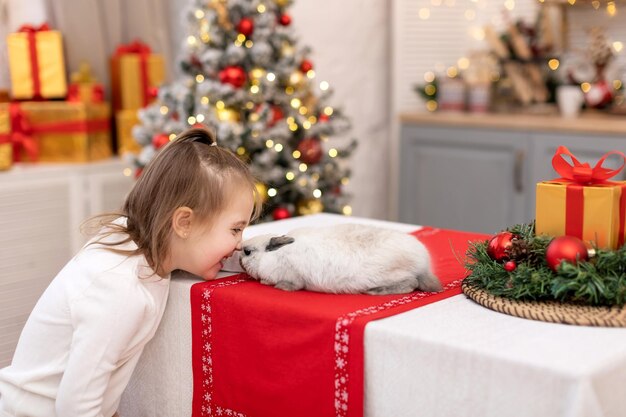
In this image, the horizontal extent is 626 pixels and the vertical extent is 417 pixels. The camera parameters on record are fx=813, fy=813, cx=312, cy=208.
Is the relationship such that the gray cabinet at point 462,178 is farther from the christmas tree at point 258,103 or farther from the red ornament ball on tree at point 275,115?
the red ornament ball on tree at point 275,115

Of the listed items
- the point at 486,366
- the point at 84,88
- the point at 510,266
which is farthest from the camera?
the point at 84,88

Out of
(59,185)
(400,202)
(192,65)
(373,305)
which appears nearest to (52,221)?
(59,185)

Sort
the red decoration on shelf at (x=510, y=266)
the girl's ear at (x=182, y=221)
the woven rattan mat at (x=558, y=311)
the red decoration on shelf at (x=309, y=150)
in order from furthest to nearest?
the red decoration on shelf at (x=309, y=150), the girl's ear at (x=182, y=221), the red decoration on shelf at (x=510, y=266), the woven rattan mat at (x=558, y=311)

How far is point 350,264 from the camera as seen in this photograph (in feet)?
5.05

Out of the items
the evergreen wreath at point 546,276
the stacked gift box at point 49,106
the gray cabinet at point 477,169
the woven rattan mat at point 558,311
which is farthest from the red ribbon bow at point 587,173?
the stacked gift box at point 49,106

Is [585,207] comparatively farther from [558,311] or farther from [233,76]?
[233,76]

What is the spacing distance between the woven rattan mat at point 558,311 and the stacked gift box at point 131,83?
2643 millimetres

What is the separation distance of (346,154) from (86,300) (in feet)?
7.11

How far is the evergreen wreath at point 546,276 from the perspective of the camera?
139cm

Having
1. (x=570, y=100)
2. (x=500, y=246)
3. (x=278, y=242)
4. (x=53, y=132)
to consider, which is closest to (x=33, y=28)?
(x=53, y=132)

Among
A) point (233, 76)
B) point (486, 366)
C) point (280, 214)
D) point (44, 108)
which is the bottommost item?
point (280, 214)

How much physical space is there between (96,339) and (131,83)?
2529 millimetres

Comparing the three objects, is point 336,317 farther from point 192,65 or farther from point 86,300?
point 192,65

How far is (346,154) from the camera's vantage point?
141 inches
